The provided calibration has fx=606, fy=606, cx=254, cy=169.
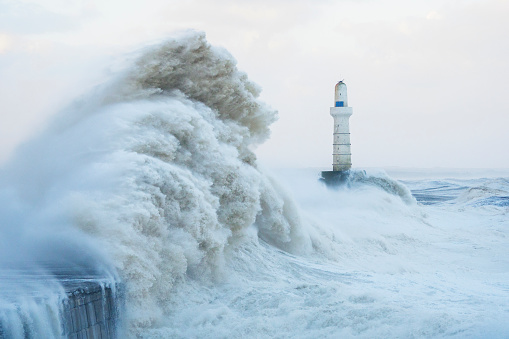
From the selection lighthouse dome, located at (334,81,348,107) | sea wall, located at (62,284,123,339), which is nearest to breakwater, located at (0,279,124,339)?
sea wall, located at (62,284,123,339)

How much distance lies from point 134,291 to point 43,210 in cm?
166

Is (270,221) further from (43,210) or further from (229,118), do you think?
(43,210)

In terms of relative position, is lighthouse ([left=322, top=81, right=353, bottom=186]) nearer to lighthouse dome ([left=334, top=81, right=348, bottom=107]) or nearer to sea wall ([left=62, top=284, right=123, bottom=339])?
lighthouse dome ([left=334, top=81, right=348, bottom=107])

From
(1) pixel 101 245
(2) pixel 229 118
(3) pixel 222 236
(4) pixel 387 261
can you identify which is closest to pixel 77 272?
(1) pixel 101 245

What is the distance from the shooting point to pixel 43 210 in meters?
7.26

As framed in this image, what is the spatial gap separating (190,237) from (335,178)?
62.4 ft

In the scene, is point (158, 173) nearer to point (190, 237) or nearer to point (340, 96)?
point (190, 237)

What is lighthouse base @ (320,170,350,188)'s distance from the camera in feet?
84.7

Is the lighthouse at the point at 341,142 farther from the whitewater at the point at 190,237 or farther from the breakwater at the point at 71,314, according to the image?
the breakwater at the point at 71,314

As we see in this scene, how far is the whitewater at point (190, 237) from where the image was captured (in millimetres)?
6484

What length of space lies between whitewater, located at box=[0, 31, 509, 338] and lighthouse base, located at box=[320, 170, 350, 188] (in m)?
13.3

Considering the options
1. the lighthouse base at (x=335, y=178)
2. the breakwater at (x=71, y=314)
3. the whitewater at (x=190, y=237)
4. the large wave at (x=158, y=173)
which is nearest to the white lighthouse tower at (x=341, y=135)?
the lighthouse base at (x=335, y=178)

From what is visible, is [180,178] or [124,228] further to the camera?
[180,178]

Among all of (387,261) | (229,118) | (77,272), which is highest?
(229,118)
